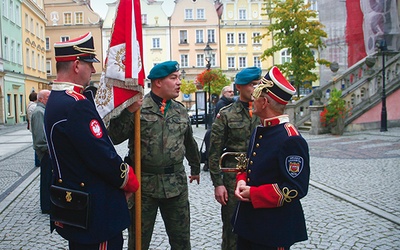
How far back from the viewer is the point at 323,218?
6363mm

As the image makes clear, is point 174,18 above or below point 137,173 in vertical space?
above

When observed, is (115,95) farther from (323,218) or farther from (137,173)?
(323,218)

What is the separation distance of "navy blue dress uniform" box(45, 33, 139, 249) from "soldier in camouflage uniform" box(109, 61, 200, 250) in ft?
3.04

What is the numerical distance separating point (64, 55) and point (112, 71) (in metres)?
0.88

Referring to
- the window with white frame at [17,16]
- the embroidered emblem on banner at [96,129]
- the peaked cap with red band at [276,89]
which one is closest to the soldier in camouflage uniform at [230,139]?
the peaked cap with red band at [276,89]

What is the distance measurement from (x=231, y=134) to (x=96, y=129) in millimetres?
1854

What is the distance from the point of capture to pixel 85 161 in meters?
2.88

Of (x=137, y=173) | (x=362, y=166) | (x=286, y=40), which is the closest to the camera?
(x=137, y=173)

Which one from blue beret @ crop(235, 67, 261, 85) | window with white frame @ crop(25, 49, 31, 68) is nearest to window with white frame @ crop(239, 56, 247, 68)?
window with white frame @ crop(25, 49, 31, 68)

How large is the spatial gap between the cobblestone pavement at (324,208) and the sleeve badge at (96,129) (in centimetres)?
274

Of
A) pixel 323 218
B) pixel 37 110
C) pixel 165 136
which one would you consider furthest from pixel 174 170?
pixel 37 110

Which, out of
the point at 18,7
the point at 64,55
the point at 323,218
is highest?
the point at 18,7

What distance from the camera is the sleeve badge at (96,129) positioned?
2885 mm

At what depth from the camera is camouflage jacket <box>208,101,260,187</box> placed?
4398 millimetres
